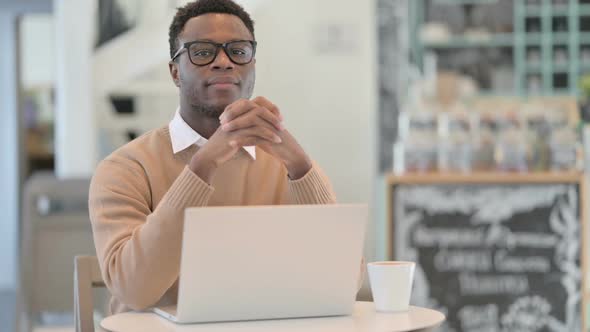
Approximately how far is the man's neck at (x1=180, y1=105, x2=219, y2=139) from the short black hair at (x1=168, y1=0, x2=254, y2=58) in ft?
0.38

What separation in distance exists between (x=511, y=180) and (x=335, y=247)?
2716 mm

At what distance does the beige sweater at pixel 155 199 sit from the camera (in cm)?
152

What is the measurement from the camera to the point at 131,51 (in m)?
5.55

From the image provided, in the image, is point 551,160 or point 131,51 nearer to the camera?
point 551,160

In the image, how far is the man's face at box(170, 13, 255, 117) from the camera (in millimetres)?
1698

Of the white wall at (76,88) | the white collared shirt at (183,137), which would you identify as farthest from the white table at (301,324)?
the white wall at (76,88)

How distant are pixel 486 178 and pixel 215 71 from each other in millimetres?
2514

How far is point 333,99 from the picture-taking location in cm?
596

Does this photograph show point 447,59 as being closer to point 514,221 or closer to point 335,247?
point 514,221

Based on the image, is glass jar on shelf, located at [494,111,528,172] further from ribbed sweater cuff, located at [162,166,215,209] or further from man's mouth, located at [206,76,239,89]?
ribbed sweater cuff, located at [162,166,215,209]

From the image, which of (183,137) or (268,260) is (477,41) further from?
(268,260)

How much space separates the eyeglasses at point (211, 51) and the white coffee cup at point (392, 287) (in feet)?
1.41

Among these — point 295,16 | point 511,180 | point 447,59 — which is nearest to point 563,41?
point 447,59

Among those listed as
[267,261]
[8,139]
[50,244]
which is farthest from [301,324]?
[8,139]
